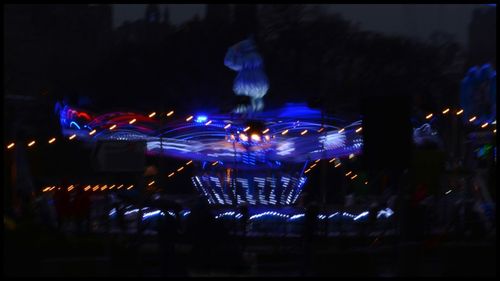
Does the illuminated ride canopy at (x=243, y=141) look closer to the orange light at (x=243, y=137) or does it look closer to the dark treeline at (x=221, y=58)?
the orange light at (x=243, y=137)

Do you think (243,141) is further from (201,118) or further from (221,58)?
(221,58)

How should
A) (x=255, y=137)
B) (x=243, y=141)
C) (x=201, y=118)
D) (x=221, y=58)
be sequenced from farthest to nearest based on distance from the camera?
(x=221, y=58)
(x=243, y=141)
(x=255, y=137)
(x=201, y=118)

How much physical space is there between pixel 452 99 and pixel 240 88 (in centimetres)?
1728

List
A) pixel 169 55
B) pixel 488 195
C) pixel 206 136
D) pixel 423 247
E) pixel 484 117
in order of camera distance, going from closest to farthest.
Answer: pixel 423 247
pixel 488 195
pixel 484 117
pixel 206 136
pixel 169 55

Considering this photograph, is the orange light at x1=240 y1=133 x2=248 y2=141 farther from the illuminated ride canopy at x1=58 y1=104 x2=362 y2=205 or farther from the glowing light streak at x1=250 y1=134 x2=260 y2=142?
the glowing light streak at x1=250 y1=134 x2=260 y2=142

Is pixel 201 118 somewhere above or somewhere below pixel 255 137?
above

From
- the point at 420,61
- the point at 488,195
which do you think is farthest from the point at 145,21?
the point at 488,195

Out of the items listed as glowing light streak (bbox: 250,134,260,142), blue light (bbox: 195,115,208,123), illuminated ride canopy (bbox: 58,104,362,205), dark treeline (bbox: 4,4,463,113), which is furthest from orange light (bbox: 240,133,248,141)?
dark treeline (bbox: 4,4,463,113)

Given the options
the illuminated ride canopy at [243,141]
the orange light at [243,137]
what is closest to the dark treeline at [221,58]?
the illuminated ride canopy at [243,141]

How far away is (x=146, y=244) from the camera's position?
18516 millimetres

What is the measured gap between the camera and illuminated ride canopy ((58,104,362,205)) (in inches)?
945

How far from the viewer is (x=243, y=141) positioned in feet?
80.2

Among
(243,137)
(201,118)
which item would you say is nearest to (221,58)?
(243,137)

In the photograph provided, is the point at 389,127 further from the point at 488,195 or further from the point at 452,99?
the point at 452,99
